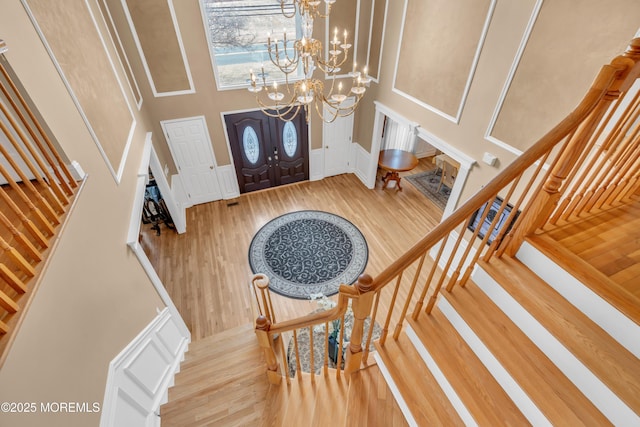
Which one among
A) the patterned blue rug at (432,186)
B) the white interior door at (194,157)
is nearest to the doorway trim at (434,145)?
the patterned blue rug at (432,186)

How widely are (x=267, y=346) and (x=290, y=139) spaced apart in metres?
4.97

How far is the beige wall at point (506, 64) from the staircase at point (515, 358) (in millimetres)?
2023

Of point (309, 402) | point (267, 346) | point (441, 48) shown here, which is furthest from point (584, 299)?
point (441, 48)

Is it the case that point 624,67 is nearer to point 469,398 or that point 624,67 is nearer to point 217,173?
point 469,398

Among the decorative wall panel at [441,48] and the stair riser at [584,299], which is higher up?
the decorative wall panel at [441,48]

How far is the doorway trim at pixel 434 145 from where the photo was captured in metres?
3.95

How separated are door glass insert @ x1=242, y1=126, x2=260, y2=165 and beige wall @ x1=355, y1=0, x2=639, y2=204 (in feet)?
10.1

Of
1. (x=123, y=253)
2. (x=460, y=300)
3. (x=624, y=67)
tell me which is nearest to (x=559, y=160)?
(x=624, y=67)

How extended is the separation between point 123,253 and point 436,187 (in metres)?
6.52

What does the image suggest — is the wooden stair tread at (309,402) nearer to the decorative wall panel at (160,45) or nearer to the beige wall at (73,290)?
the beige wall at (73,290)

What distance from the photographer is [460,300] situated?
1806mm

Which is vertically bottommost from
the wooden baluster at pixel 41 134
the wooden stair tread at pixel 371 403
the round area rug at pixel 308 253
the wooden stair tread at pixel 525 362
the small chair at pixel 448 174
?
the round area rug at pixel 308 253

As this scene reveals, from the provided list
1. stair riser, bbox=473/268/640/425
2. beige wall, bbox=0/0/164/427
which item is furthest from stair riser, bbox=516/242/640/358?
beige wall, bbox=0/0/164/427

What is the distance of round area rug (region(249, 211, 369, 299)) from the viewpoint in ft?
15.6
